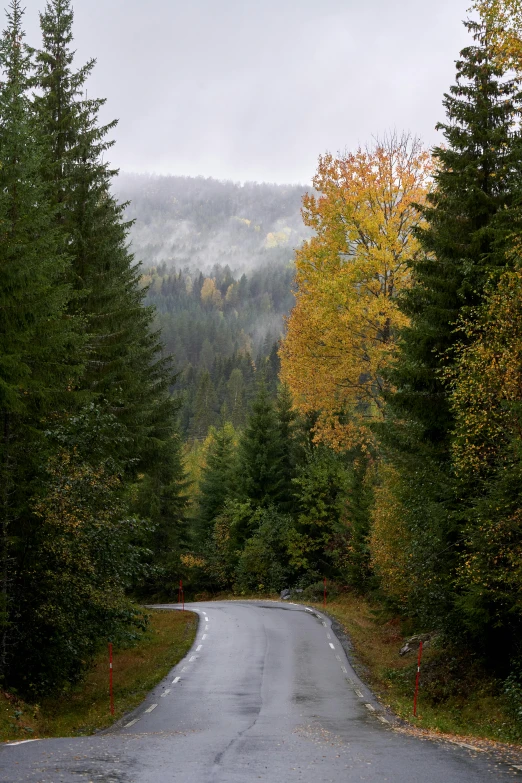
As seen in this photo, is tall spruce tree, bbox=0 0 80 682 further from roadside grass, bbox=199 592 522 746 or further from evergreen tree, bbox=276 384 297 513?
evergreen tree, bbox=276 384 297 513

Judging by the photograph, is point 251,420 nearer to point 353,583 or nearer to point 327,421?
point 353,583

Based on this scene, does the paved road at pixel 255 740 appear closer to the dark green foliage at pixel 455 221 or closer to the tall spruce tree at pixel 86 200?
the dark green foliage at pixel 455 221

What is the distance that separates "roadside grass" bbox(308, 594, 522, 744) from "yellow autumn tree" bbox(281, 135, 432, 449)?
776cm

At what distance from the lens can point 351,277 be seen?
80.7 ft

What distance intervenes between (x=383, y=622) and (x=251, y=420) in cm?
2406

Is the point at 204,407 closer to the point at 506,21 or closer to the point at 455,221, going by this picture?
the point at 455,221

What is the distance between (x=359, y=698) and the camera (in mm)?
16000

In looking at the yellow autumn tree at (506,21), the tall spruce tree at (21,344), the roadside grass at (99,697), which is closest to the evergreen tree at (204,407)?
the roadside grass at (99,697)

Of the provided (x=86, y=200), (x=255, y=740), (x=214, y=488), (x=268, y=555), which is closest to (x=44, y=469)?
(x=255, y=740)

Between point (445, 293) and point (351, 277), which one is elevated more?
point (351, 277)

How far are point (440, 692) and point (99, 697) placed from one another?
319 inches

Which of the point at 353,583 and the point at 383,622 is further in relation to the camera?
the point at 353,583

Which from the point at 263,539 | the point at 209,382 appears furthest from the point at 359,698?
the point at 209,382

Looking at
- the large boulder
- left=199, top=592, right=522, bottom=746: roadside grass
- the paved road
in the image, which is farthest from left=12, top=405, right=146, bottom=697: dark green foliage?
the large boulder
